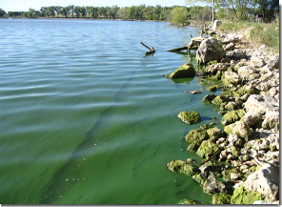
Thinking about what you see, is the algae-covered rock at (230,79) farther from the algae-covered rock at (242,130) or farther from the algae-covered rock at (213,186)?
the algae-covered rock at (213,186)

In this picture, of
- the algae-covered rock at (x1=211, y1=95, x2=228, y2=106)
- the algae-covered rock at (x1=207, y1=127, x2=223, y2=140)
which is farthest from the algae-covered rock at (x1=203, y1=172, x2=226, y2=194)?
the algae-covered rock at (x1=211, y1=95, x2=228, y2=106)

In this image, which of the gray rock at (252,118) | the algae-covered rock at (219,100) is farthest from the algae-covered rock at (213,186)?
the algae-covered rock at (219,100)

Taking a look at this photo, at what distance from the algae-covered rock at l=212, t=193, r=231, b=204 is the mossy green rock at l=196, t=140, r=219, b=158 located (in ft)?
3.42

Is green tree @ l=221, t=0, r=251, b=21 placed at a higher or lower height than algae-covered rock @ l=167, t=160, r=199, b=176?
higher

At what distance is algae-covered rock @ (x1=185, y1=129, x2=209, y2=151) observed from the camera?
5102 mm

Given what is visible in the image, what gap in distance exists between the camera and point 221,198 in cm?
365

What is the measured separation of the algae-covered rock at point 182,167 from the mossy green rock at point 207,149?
501 mm

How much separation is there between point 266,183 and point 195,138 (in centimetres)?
202

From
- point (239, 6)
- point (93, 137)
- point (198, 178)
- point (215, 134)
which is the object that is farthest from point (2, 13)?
point (198, 178)

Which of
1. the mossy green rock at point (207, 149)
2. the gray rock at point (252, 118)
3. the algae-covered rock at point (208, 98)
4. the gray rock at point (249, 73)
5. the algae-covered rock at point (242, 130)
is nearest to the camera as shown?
the mossy green rock at point (207, 149)

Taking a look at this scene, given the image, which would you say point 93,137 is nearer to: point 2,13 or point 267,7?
point 267,7

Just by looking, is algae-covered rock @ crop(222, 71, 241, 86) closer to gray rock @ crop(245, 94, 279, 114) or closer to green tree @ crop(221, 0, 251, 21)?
gray rock @ crop(245, 94, 279, 114)

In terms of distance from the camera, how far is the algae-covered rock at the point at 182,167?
4.31 metres

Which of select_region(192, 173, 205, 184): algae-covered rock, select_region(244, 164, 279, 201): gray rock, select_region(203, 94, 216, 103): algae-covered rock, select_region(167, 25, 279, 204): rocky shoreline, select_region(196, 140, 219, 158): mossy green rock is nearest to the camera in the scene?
select_region(244, 164, 279, 201): gray rock
